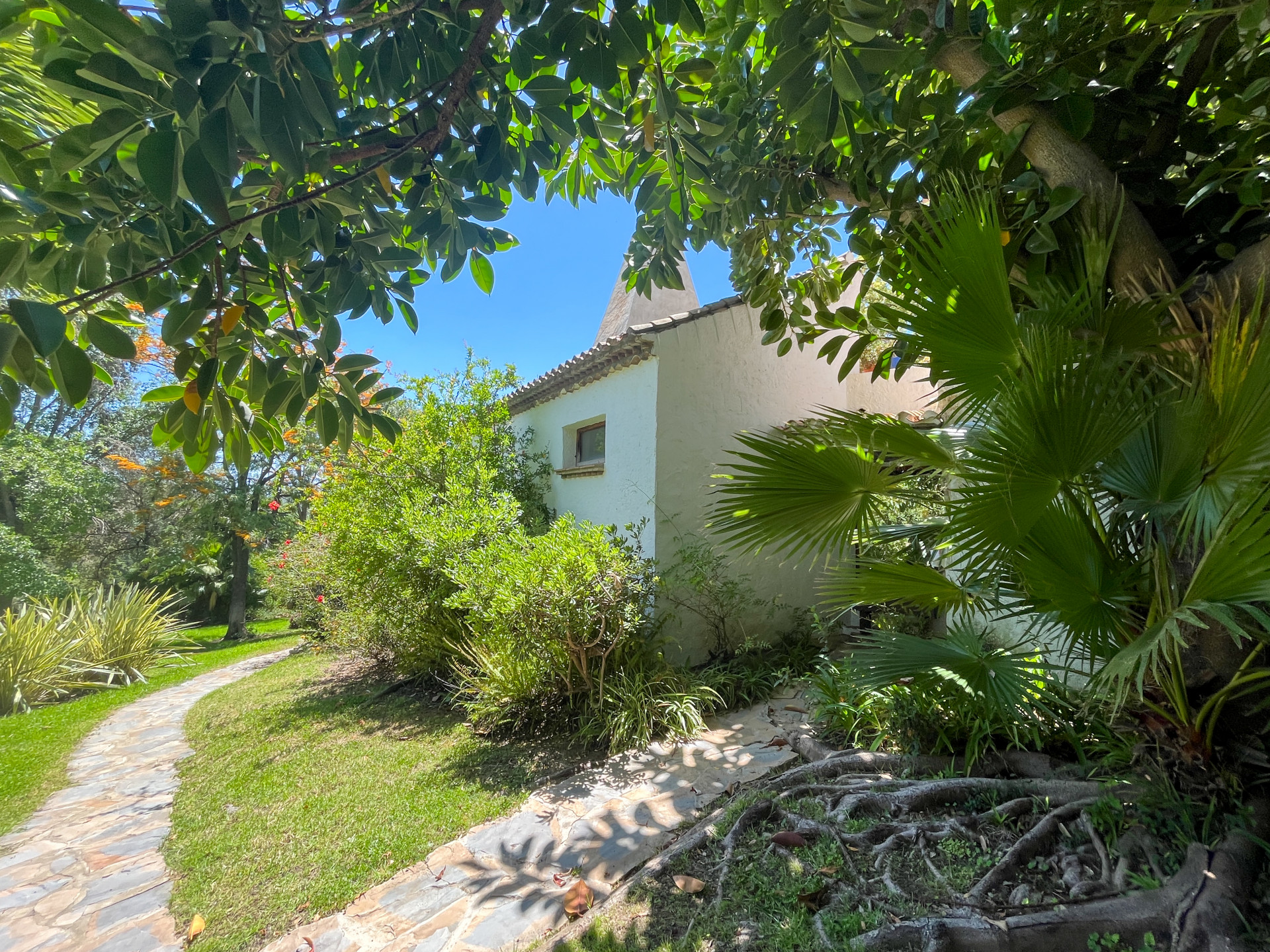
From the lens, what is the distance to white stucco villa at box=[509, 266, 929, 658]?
6.01 meters

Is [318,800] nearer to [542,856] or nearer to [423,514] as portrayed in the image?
[542,856]

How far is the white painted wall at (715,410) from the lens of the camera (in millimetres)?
6012

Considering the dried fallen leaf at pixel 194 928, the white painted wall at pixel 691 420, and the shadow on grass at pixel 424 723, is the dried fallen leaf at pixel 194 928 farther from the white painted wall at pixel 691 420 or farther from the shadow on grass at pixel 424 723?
the white painted wall at pixel 691 420

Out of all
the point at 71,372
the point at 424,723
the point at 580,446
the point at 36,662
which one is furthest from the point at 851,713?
the point at 36,662

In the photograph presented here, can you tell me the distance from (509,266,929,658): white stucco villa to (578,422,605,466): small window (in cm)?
2

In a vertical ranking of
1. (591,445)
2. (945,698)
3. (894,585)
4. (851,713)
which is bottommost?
(851,713)

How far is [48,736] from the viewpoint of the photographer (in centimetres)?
578

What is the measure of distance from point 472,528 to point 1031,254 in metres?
5.13

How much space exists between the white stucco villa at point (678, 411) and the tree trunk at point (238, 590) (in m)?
9.57

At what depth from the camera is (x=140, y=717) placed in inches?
255

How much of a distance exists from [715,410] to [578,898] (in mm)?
4976

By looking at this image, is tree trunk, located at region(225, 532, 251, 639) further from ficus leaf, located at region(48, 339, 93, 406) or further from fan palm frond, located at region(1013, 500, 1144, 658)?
fan palm frond, located at region(1013, 500, 1144, 658)

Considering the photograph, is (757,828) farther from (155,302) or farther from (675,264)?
(155,302)

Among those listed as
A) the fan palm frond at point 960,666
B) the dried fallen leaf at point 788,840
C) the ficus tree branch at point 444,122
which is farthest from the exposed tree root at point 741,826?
the ficus tree branch at point 444,122
